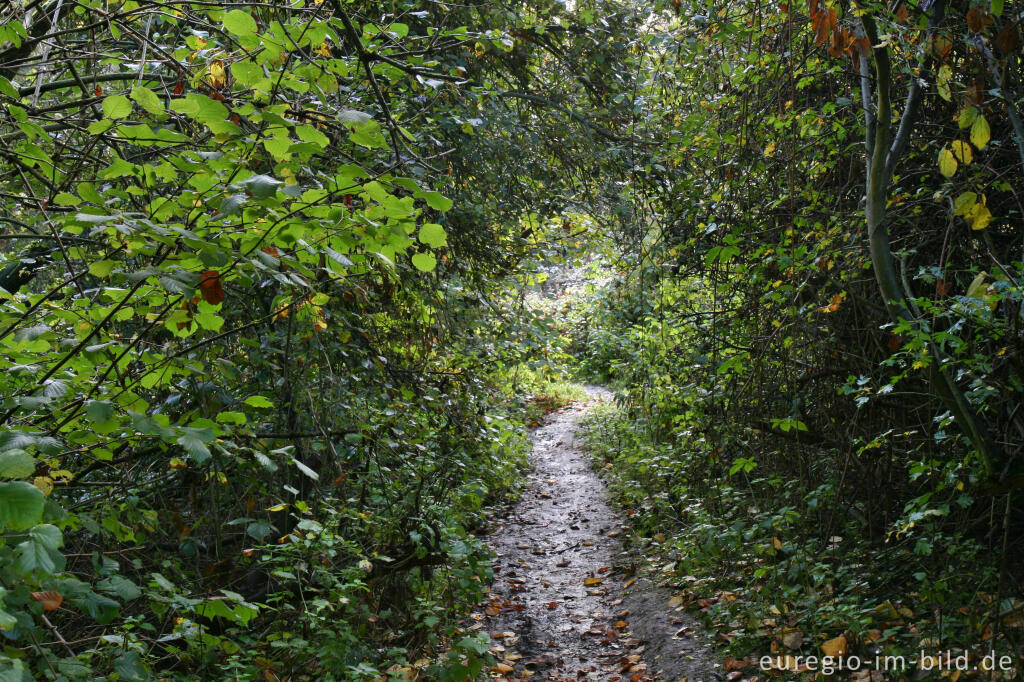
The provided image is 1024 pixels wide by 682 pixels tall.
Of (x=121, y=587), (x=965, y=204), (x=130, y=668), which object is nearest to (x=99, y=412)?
(x=121, y=587)

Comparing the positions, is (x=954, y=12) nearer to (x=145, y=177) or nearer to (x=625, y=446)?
(x=145, y=177)

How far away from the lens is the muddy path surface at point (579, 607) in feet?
14.4

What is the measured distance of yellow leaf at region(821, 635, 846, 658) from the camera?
351cm

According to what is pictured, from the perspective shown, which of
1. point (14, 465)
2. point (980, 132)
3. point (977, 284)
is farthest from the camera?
point (977, 284)

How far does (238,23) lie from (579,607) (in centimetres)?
491

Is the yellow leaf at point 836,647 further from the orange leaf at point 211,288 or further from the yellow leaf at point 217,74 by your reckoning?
the yellow leaf at point 217,74

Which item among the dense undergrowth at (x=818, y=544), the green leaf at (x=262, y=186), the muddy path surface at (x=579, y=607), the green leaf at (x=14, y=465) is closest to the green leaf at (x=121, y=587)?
the green leaf at (x=14, y=465)

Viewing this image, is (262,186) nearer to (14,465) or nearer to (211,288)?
(211,288)

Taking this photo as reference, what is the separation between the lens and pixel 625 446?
367 inches

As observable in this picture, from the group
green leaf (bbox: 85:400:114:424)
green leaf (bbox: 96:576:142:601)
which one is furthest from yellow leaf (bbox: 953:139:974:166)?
green leaf (bbox: 96:576:142:601)

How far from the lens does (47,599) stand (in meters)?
2.10

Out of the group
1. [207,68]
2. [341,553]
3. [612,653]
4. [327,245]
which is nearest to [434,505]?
[341,553]

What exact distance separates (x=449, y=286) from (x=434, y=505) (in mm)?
1973

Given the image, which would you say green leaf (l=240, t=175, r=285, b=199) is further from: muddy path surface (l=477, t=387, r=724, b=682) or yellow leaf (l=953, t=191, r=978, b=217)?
muddy path surface (l=477, t=387, r=724, b=682)
